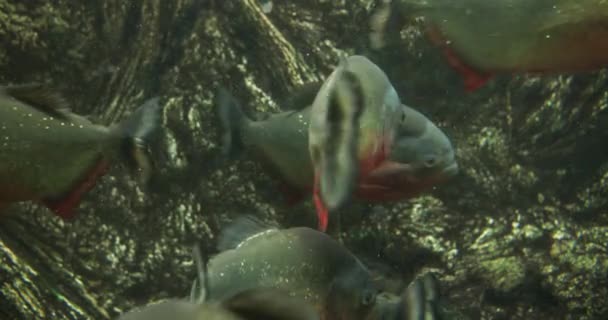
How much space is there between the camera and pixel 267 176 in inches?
143

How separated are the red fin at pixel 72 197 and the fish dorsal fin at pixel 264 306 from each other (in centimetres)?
143

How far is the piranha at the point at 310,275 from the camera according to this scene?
6.43 ft

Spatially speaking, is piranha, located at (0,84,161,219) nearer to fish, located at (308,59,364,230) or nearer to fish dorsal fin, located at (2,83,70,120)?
fish dorsal fin, located at (2,83,70,120)

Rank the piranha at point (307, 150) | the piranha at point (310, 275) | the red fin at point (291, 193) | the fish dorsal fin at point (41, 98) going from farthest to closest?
1. the red fin at point (291, 193)
2. the piranha at point (307, 150)
3. the fish dorsal fin at point (41, 98)
4. the piranha at point (310, 275)

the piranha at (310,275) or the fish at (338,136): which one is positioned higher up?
the fish at (338,136)

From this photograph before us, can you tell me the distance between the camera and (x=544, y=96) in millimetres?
4168

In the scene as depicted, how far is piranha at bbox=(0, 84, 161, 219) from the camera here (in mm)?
2051

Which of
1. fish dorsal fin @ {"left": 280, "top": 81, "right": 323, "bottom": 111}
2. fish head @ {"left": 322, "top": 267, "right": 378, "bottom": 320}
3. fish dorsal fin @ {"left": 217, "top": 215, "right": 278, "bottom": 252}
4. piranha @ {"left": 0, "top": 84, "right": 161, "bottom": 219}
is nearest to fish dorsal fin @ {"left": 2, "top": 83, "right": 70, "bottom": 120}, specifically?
piranha @ {"left": 0, "top": 84, "right": 161, "bottom": 219}

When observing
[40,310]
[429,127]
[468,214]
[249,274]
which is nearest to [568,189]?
[468,214]

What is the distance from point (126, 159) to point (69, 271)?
151 cm

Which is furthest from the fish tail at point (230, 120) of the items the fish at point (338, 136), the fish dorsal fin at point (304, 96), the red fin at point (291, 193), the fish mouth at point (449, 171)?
the fish at point (338, 136)

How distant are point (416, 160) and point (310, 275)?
0.93m

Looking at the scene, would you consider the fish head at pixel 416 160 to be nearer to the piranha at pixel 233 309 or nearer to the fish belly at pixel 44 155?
the fish belly at pixel 44 155

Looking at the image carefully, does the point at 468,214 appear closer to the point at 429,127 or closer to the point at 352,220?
the point at 352,220
